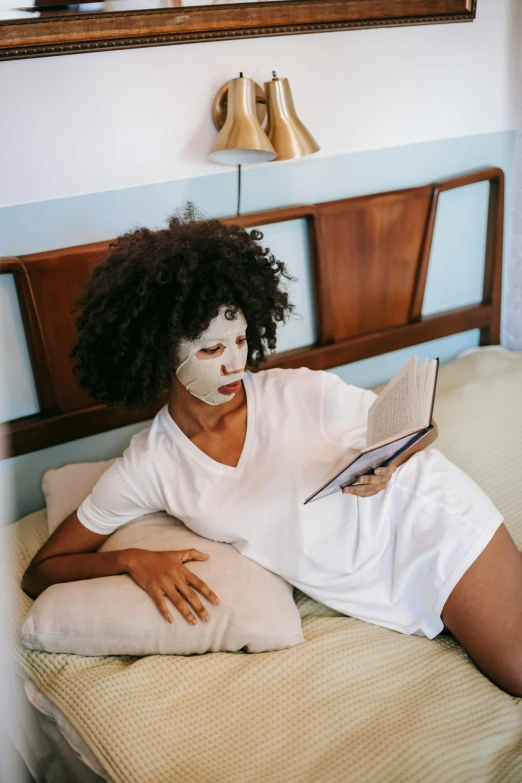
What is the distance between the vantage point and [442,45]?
1.85 m

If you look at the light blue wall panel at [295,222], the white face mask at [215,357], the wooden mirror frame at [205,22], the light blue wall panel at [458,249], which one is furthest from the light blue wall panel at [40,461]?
the light blue wall panel at [458,249]

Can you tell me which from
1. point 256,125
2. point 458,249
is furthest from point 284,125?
point 458,249

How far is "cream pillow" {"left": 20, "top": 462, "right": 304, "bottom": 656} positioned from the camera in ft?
3.86

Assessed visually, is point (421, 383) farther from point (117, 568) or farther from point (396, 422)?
point (117, 568)

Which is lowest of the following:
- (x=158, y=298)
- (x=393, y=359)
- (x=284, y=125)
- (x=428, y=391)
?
(x=393, y=359)

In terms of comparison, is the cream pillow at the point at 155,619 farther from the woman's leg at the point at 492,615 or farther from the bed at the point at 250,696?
the woman's leg at the point at 492,615

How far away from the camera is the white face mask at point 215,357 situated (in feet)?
3.91

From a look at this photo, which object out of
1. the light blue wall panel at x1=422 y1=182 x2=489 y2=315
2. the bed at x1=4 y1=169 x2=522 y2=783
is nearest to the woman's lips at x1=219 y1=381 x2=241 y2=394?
the bed at x1=4 y1=169 x2=522 y2=783

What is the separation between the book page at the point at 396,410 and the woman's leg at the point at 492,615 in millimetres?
291

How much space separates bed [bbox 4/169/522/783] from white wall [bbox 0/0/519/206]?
184mm

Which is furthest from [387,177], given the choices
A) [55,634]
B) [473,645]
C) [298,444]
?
[55,634]

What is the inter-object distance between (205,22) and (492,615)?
1.26 meters

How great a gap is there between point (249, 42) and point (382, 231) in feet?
1.81

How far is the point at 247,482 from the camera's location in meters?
1.24
